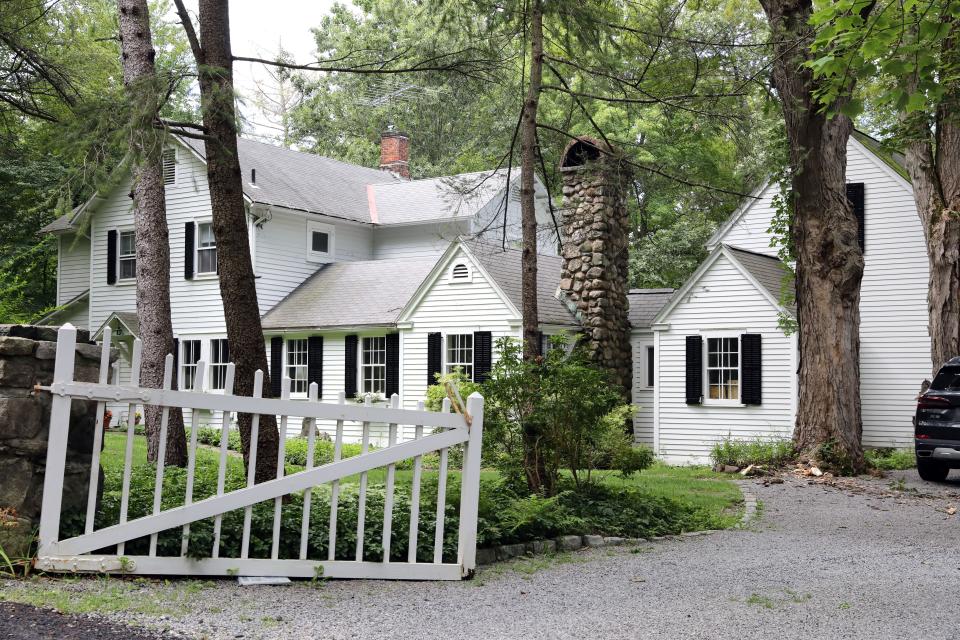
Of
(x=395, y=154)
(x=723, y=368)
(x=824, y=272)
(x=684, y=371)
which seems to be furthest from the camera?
(x=395, y=154)

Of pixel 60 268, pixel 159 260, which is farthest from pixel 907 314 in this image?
pixel 60 268

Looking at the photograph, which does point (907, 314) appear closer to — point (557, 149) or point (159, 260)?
point (557, 149)

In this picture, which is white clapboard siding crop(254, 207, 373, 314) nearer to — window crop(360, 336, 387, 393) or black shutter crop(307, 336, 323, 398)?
black shutter crop(307, 336, 323, 398)

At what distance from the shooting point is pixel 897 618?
5418mm

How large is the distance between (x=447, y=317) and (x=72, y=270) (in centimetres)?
1275

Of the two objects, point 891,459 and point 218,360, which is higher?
point 218,360

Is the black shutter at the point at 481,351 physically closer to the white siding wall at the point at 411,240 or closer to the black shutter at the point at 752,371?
the black shutter at the point at 752,371

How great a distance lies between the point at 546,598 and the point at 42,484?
9.69 ft

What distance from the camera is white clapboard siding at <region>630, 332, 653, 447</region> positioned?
2097 centimetres

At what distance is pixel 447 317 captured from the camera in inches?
819

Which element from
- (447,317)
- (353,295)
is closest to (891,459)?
(447,317)

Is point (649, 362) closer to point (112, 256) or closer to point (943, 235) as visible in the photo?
point (943, 235)

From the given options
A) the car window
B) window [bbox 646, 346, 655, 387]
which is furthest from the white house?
the car window

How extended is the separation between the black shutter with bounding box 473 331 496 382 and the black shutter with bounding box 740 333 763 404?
512cm
